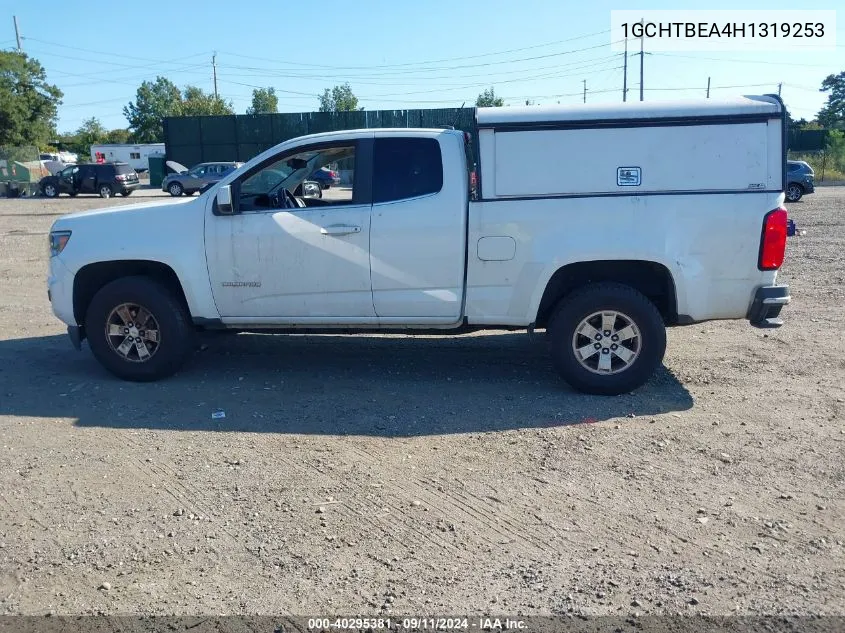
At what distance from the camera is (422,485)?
180 inches

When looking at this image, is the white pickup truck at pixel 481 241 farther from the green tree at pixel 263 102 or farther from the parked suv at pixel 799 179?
the green tree at pixel 263 102

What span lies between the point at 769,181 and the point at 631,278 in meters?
1.24

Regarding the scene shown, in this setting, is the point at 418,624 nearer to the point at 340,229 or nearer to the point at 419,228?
the point at 419,228

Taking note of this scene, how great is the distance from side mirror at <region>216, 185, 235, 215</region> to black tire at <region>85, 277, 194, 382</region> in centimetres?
88

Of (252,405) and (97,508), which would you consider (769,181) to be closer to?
(252,405)

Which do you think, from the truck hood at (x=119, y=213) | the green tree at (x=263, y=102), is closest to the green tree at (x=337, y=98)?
the green tree at (x=263, y=102)

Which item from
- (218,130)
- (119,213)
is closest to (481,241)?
(119,213)

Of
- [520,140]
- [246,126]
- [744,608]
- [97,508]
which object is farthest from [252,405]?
[246,126]

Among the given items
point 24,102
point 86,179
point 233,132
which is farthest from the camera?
point 24,102

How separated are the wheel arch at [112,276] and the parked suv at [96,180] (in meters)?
32.2

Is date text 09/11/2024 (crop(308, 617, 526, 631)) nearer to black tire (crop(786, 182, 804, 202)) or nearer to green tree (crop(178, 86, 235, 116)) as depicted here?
black tire (crop(786, 182, 804, 202))

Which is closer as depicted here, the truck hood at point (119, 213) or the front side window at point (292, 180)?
the front side window at point (292, 180)

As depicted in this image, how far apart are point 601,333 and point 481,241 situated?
1.20 meters

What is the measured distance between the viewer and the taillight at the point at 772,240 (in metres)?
5.70
